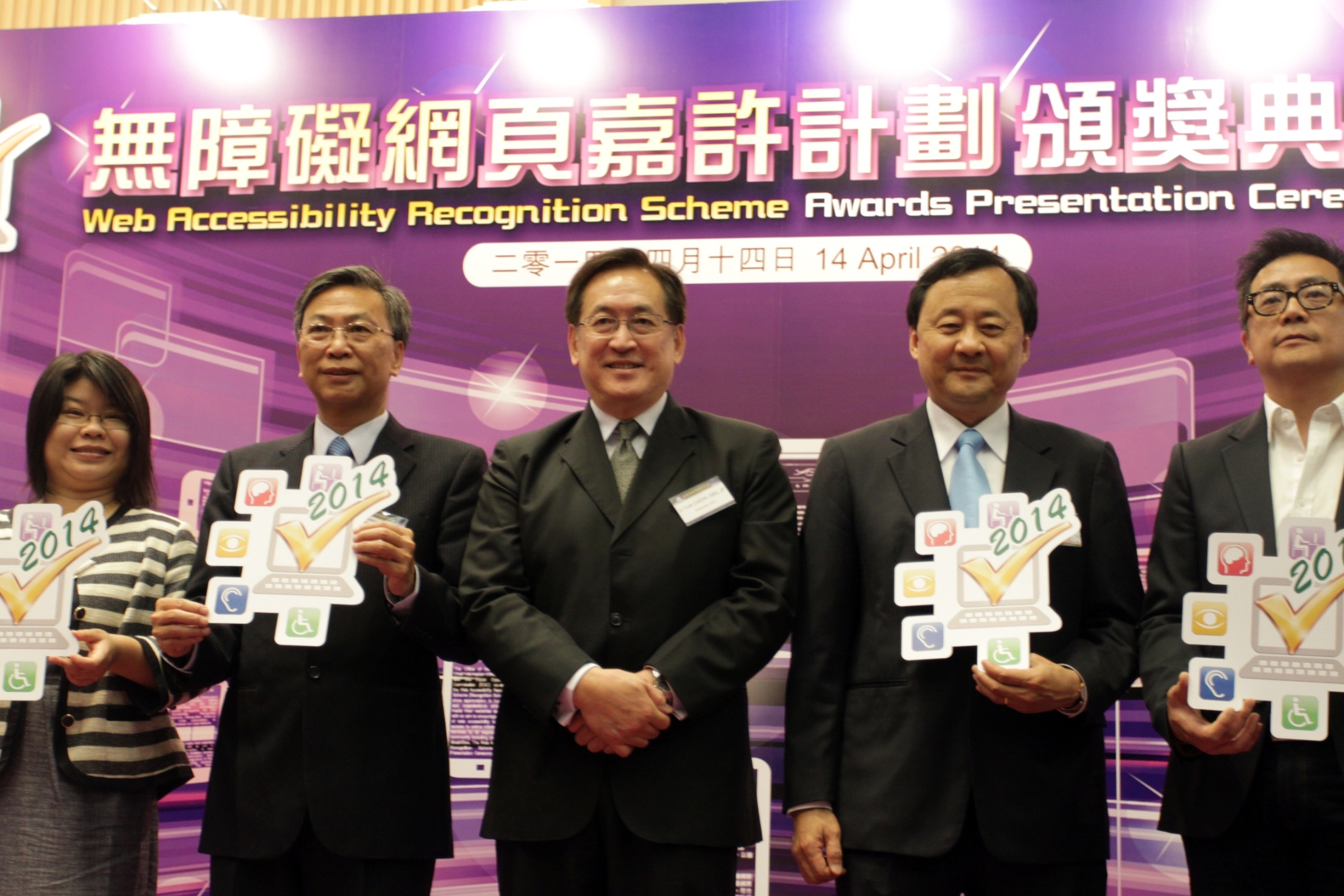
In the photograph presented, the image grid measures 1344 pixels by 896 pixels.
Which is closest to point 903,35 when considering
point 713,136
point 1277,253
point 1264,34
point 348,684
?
point 713,136

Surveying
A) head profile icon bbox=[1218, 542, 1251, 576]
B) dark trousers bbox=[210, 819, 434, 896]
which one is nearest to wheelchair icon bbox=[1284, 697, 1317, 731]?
head profile icon bbox=[1218, 542, 1251, 576]

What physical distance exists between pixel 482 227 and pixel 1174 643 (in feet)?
9.42

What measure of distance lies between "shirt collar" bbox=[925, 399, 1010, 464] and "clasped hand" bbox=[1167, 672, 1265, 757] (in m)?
0.59

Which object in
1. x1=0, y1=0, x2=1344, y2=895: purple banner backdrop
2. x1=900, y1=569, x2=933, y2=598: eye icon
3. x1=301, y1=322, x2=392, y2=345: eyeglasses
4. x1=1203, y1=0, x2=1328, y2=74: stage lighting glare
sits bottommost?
x1=900, y1=569, x2=933, y2=598: eye icon

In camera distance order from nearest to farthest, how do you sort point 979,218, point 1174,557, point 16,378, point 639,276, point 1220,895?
point 1220,895 < point 1174,557 < point 639,276 < point 979,218 < point 16,378

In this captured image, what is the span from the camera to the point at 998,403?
8.39 feet

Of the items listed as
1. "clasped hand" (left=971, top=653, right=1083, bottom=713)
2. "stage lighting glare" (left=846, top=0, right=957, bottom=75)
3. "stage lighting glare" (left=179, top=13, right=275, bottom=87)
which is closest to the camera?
"clasped hand" (left=971, top=653, right=1083, bottom=713)

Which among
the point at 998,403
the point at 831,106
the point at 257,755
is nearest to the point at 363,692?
the point at 257,755

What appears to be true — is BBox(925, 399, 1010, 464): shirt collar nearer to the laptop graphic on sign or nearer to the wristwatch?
the wristwatch

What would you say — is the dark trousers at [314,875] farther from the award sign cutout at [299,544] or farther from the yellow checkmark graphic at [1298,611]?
the yellow checkmark graphic at [1298,611]

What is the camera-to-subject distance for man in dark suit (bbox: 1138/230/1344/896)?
88.1 inches

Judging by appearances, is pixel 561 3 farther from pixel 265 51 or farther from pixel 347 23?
pixel 265 51

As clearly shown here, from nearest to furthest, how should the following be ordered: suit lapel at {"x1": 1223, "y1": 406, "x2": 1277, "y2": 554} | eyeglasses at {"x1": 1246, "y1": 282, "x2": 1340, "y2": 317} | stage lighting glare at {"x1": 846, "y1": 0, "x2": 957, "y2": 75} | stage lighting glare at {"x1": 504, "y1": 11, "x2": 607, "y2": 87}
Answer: suit lapel at {"x1": 1223, "y1": 406, "x2": 1277, "y2": 554} → eyeglasses at {"x1": 1246, "y1": 282, "x2": 1340, "y2": 317} → stage lighting glare at {"x1": 846, "y1": 0, "x2": 957, "y2": 75} → stage lighting glare at {"x1": 504, "y1": 11, "x2": 607, "y2": 87}

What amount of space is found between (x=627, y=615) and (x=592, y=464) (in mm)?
363
